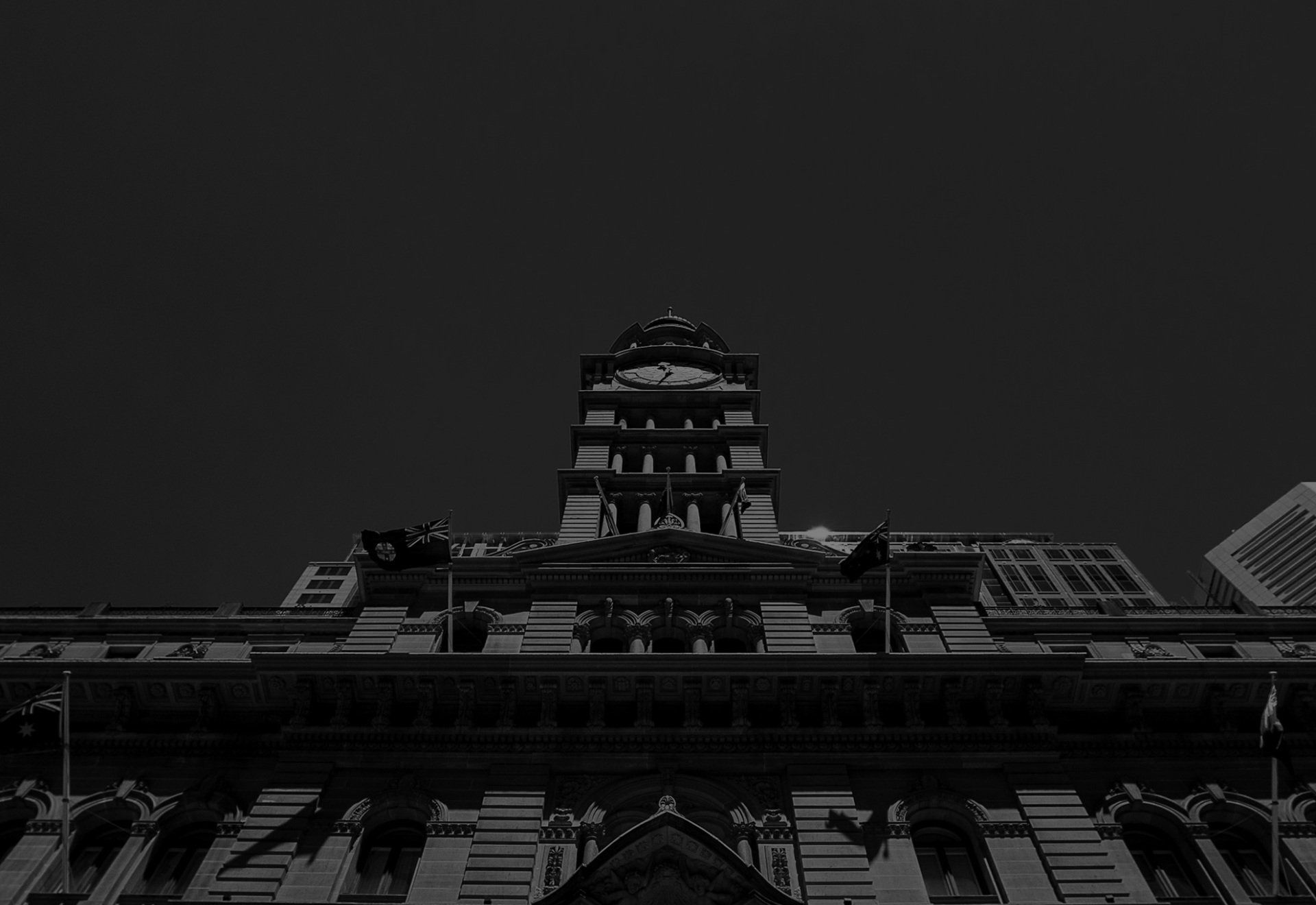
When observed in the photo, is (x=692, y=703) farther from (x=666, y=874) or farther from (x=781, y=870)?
(x=666, y=874)

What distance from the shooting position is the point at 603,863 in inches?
957

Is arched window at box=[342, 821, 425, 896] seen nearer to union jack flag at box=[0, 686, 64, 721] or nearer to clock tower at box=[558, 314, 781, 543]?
union jack flag at box=[0, 686, 64, 721]

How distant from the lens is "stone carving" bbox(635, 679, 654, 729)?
96.8 ft

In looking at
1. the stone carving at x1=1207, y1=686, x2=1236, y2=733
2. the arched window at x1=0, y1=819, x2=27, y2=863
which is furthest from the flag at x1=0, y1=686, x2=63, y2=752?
the stone carving at x1=1207, y1=686, x2=1236, y2=733

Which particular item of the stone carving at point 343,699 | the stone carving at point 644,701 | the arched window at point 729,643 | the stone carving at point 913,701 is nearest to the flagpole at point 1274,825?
the stone carving at point 913,701

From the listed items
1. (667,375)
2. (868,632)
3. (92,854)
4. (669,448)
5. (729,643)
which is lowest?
(92,854)

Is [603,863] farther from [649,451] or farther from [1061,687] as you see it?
[649,451]

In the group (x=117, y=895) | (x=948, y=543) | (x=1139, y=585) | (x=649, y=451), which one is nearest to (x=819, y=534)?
(x=948, y=543)

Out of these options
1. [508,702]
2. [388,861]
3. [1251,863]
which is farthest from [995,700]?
[388,861]

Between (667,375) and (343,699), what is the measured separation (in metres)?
27.8

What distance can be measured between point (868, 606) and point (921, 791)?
25.9 ft

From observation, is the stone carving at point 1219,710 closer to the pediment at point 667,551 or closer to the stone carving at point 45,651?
the pediment at point 667,551

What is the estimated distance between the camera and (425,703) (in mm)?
29844

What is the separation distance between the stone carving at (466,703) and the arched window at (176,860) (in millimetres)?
6643
